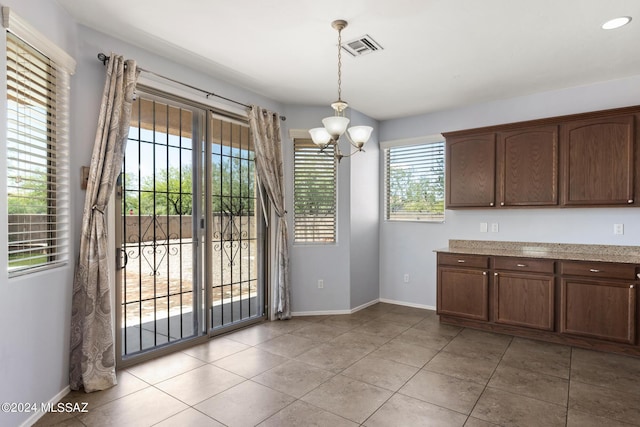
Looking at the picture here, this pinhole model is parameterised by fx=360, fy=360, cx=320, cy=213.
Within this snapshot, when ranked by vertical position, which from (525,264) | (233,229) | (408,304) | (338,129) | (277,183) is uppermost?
(338,129)

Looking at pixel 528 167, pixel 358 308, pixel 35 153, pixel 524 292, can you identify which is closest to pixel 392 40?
pixel 528 167

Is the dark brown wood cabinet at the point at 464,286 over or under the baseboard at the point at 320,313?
over

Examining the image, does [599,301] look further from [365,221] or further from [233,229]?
[233,229]

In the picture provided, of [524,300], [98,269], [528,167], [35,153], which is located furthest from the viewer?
[528,167]

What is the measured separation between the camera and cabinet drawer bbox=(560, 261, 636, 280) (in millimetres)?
3299

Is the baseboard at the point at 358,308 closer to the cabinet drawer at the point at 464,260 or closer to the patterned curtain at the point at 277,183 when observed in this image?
the patterned curtain at the point at 277,183

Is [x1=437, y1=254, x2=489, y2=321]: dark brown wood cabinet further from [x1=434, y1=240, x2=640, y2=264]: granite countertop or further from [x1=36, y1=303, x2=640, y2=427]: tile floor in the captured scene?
[x1=36, y1=303, x2=640, y2=427]: tile floor

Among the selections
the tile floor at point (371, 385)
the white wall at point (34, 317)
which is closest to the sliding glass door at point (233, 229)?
the tile floor at point (371, 385)

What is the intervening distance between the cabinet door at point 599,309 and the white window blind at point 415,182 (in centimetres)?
178

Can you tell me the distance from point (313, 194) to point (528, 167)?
255 centimetres

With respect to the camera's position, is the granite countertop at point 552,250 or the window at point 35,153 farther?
the granite countertop at point 552,250

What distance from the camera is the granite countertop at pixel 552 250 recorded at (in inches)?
140

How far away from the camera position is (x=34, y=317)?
227 centimetres

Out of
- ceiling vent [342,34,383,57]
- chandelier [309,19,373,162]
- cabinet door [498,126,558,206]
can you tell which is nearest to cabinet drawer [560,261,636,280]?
cabinet door [498,126,558,206]
